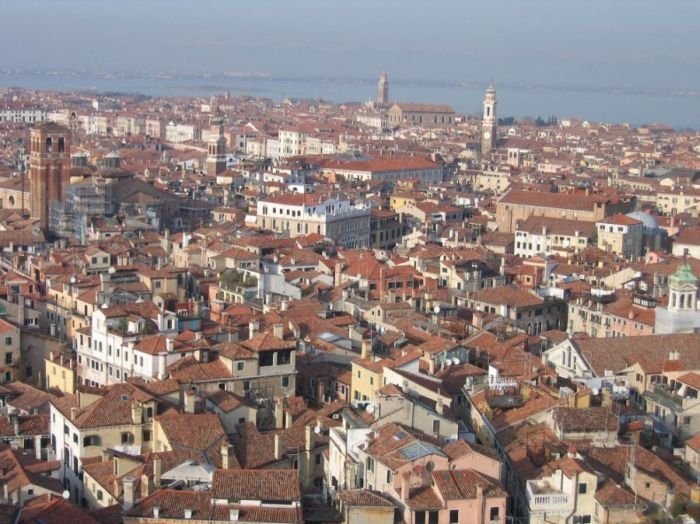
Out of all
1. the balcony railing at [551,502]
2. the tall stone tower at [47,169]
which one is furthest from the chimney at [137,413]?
the tall stone tower at [47,169]

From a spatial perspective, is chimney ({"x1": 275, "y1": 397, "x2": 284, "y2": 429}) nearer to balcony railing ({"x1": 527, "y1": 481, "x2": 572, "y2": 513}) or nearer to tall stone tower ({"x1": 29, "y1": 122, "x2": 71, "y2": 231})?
balcony railing ({"x1": 527, "y1": 481, "x2": 572, "y2": 513})

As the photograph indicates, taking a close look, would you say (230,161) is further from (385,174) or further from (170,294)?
(170,294)

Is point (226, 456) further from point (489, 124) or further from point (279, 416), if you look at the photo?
point (489, 124)

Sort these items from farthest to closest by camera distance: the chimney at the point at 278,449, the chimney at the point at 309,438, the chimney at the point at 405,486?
the chimney at the point at 309,438, the chimney at the point at 278,449, the chimney at the point at 405,486

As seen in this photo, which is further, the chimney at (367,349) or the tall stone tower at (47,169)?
the tall stone tower at (47,169)

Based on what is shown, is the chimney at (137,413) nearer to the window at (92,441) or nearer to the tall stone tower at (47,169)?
the window at (92,441)

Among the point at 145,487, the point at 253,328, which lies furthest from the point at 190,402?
the point at 253,328

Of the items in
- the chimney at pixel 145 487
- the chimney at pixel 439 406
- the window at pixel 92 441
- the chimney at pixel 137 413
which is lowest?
the window at pixel 92 441

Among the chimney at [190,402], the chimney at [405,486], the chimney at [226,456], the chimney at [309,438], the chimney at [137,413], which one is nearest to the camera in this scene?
the chimney at [405,486]
